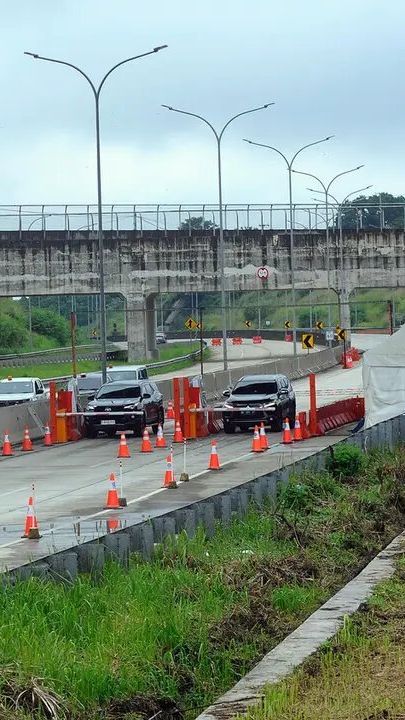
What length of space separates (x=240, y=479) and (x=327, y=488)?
18.9ft

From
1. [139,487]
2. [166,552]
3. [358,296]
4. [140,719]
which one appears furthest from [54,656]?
[358,296]

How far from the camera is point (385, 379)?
1479 inches

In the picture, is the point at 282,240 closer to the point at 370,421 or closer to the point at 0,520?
the point at 370,421

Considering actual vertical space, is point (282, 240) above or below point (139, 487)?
above

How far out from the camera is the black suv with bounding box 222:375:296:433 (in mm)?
42438

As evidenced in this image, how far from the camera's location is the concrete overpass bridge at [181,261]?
70938 millimetres

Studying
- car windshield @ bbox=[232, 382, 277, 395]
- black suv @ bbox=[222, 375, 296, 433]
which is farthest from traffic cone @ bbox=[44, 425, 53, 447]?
car windshield @ bbox=[232, 382, 277, 395]

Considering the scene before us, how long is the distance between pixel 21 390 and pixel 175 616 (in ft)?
129

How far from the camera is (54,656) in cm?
1135

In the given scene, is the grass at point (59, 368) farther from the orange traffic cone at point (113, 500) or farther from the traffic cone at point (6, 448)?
the orange traffic cone at point (113, 500)

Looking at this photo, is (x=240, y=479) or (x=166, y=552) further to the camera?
(x=240, y=479)

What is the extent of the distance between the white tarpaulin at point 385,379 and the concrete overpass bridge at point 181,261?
32.2m

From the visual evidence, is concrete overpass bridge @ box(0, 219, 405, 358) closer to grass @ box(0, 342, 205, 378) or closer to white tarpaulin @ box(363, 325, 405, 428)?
grass @ box(0, 342, 205, 378)

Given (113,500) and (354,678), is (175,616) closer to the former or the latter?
(354,678)
